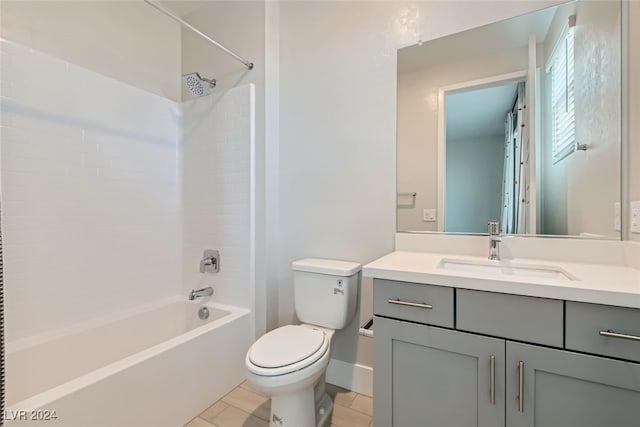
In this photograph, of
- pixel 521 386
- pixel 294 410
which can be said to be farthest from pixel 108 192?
pixel 521 386

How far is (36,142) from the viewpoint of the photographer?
5.42ft

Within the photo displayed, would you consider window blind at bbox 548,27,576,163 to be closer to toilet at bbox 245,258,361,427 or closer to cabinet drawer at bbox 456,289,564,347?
cabinet drawer at bbox 456,289,564,347

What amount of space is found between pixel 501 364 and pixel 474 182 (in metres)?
0.88

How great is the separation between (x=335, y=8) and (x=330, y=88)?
0.49m

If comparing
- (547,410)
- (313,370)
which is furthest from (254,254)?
(547,410)

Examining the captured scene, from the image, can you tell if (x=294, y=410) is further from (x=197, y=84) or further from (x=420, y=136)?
(x=197, y=84)

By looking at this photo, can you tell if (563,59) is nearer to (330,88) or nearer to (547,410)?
(330,88)

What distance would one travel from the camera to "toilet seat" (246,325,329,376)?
1244mm

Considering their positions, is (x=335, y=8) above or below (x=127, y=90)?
above

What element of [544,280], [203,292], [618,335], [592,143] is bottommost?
[203,292]

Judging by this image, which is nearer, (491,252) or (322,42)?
(491,252)

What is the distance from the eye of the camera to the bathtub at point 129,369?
117 centimetres

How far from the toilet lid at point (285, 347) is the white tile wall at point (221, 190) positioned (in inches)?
23.8

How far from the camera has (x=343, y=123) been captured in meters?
1.84
